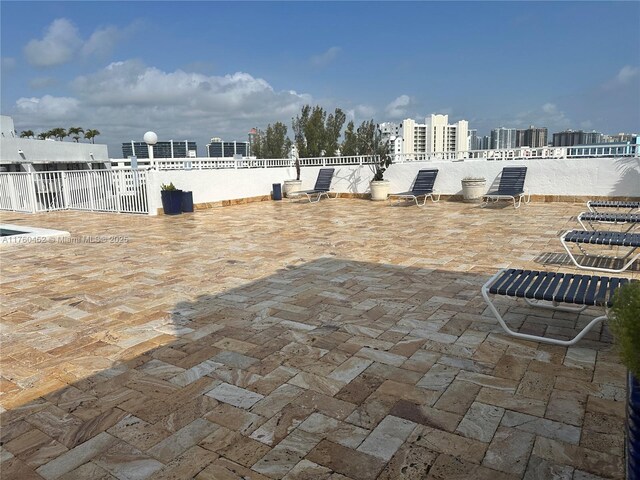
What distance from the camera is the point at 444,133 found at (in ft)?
Answer: 105

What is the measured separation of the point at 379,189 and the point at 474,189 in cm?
266

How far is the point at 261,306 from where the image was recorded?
12.3 feet

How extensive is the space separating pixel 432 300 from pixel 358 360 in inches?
51.0

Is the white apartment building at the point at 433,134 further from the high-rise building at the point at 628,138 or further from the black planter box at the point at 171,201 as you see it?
the black planter box at the point at 171,201

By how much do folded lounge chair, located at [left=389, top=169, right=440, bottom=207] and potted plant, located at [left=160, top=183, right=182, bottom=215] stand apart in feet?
18.0

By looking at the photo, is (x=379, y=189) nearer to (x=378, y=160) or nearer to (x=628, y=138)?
(x=378, y=160)

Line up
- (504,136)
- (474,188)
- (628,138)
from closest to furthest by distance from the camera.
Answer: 1. (474,188)
2. (628,138)
3. (504,136)

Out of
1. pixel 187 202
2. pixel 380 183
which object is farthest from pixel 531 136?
pixel 187 202

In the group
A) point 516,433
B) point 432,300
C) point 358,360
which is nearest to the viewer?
point 516,433

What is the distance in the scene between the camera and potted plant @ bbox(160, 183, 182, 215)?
408 inches

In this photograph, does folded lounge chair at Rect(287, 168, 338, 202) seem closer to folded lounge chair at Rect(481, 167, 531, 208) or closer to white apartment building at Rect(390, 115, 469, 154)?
folded lounge chair at Rect(481, 167, 531, 208)

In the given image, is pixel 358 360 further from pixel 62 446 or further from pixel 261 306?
pixel 62 446

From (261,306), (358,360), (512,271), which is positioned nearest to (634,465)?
(358,360)

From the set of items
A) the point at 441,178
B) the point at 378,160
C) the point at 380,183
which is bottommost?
the point at 380,183
